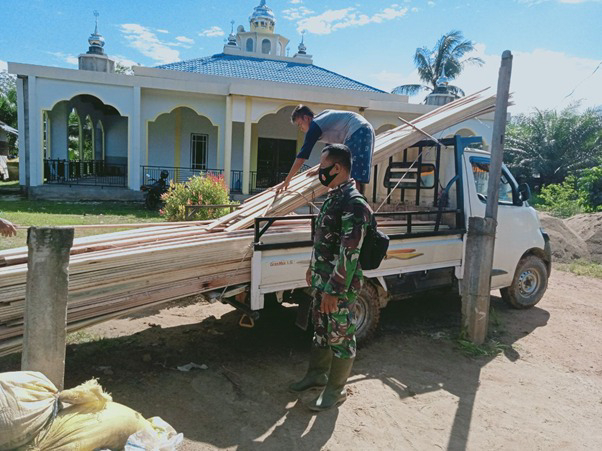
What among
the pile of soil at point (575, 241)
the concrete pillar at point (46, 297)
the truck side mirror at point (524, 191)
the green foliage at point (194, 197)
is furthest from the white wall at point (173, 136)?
the concrete pillar at point (46, 297)

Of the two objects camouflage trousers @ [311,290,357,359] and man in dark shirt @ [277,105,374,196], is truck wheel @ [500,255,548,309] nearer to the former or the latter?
man in dark shirt @ [277,105,374,196]

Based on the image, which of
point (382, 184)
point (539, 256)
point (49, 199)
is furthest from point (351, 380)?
point (49, 199)

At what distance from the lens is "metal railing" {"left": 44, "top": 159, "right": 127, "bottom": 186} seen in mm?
15797

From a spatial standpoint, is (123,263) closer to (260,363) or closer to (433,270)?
(260,363)

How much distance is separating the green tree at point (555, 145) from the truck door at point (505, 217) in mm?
21621

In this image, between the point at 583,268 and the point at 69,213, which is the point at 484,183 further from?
the point at 69,213

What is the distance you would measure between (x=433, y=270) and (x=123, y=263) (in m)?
3.30

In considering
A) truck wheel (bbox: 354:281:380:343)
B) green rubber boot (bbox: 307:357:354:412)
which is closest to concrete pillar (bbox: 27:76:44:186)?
truck wheel (bbox: 354:281:380:343)

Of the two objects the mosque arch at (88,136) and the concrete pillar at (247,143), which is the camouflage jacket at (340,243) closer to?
the concrete pillar at (247,143)

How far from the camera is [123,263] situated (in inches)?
120

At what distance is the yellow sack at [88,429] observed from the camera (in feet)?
7.32

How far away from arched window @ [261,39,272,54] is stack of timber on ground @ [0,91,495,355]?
78.7ft

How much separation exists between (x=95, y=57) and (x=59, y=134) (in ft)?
11.2

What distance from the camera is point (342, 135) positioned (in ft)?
14.0
